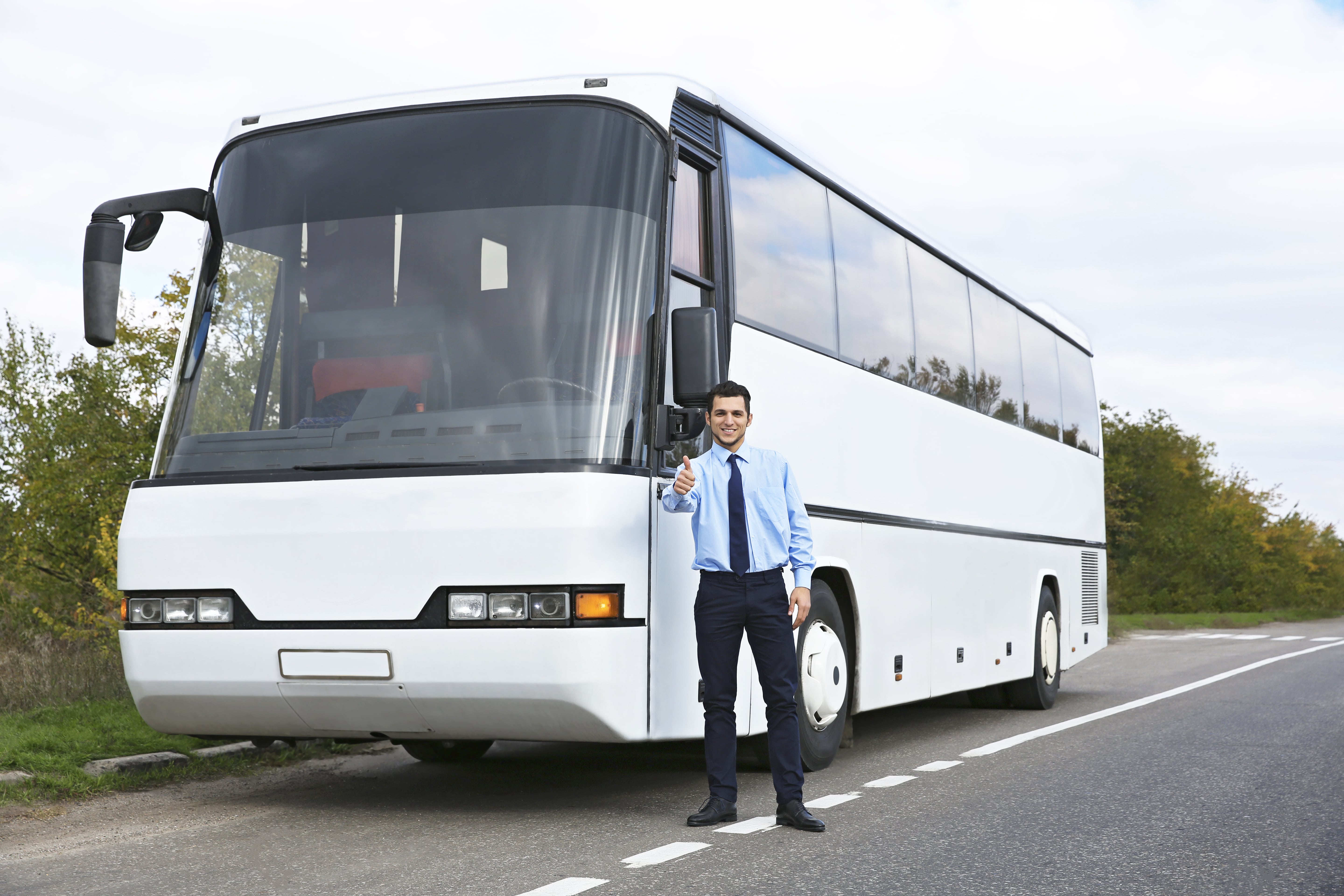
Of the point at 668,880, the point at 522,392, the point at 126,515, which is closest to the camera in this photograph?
the point at 668,880

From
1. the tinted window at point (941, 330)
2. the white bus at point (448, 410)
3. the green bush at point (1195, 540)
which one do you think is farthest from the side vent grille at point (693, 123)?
the green bush at point (1195, 540)

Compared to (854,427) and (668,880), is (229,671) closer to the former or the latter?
(668,880)

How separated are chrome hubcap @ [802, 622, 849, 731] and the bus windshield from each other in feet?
7.44

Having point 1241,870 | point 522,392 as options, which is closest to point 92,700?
point 522,392

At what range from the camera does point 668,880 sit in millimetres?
5340

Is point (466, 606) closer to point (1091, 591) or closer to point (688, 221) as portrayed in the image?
point (688, 221)

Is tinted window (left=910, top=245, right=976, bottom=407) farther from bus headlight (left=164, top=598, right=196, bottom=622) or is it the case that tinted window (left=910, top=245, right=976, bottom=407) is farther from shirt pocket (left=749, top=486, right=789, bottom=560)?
bus headlight (left=164, top=598, right=196, bottom=622)

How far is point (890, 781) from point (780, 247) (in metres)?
3.18

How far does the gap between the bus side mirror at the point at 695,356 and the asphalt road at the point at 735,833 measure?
1.98m

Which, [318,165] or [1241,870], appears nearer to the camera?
[1241,870]

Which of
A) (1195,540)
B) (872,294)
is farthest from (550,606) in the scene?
(1195,540)

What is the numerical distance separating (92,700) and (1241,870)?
785 cm

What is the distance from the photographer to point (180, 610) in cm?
663

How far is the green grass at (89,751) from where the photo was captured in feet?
24.9
